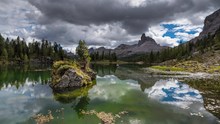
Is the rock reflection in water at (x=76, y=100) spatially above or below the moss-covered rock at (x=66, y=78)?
below

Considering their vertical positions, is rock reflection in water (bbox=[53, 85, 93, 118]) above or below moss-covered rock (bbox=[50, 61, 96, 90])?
below

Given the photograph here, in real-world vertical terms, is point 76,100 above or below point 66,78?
below

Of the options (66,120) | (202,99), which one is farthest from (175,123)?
(202,99)

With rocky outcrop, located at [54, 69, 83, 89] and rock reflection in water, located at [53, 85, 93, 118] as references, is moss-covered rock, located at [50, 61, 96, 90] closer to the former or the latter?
rocky outcrop, located at [54, 69, 83, 89]

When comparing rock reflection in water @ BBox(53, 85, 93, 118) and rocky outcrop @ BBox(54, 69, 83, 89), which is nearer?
rock reflection in water @ BBox(53, 85, 93, 118)

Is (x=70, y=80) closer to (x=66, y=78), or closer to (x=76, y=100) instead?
(x=66, y=78)

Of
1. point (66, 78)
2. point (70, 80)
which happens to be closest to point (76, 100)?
point (66, 78)

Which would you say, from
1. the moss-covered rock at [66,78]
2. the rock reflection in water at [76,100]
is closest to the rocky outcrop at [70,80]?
the moss-covered rock at [66,78]

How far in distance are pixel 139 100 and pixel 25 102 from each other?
23473 mm

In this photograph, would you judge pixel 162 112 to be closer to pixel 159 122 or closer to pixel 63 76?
pixel 159 122

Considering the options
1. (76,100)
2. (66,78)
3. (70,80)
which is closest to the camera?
(76,100)

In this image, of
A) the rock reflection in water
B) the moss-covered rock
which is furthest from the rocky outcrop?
the rock reflection in water

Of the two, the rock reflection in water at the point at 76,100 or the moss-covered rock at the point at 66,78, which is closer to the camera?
the rock reflection in water at the point at 76,100

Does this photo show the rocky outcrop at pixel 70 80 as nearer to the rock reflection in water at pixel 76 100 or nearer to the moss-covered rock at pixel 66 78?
the moss-covered rock at pixel 66 78
